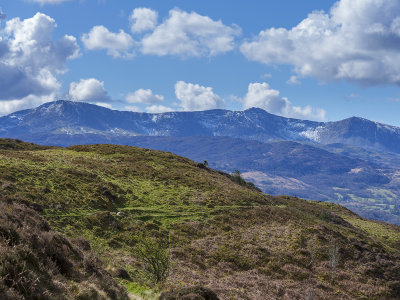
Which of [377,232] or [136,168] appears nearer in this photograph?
[136,168]

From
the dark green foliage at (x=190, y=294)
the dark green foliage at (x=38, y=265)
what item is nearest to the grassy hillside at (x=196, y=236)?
the dark green foliage at (x=190, y=294)

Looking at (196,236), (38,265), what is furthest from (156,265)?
(196,236)

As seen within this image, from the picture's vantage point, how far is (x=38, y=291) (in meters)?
12.7

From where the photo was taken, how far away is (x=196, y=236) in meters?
42.7

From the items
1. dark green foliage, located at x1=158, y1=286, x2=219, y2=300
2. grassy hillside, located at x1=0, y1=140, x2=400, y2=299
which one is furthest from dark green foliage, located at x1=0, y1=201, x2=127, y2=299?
grassy hillside, located at x1=0, y1=140, x2=400, y2=299

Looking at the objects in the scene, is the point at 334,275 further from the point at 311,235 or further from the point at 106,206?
the point at 106,206

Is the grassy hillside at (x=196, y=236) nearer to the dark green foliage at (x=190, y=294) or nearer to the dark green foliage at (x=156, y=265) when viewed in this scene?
the dark green foliage at (x=156, y=265)

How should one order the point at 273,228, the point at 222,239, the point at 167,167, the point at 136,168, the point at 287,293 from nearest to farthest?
the point at 287,293, the point at 222,239, the point at 273,228, the point at 136,168, the point at 167,167

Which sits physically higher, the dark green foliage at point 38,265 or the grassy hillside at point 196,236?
the dark green foliage at point 38,265

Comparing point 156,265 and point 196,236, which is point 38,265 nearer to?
point 156,265

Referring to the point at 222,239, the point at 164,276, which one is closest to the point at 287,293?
the point at 222,239

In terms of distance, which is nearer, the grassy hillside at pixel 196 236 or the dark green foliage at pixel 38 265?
the dark green foliage at pixel 38 265

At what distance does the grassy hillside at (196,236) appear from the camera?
106ft

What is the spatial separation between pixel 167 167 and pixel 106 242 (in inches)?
1660
